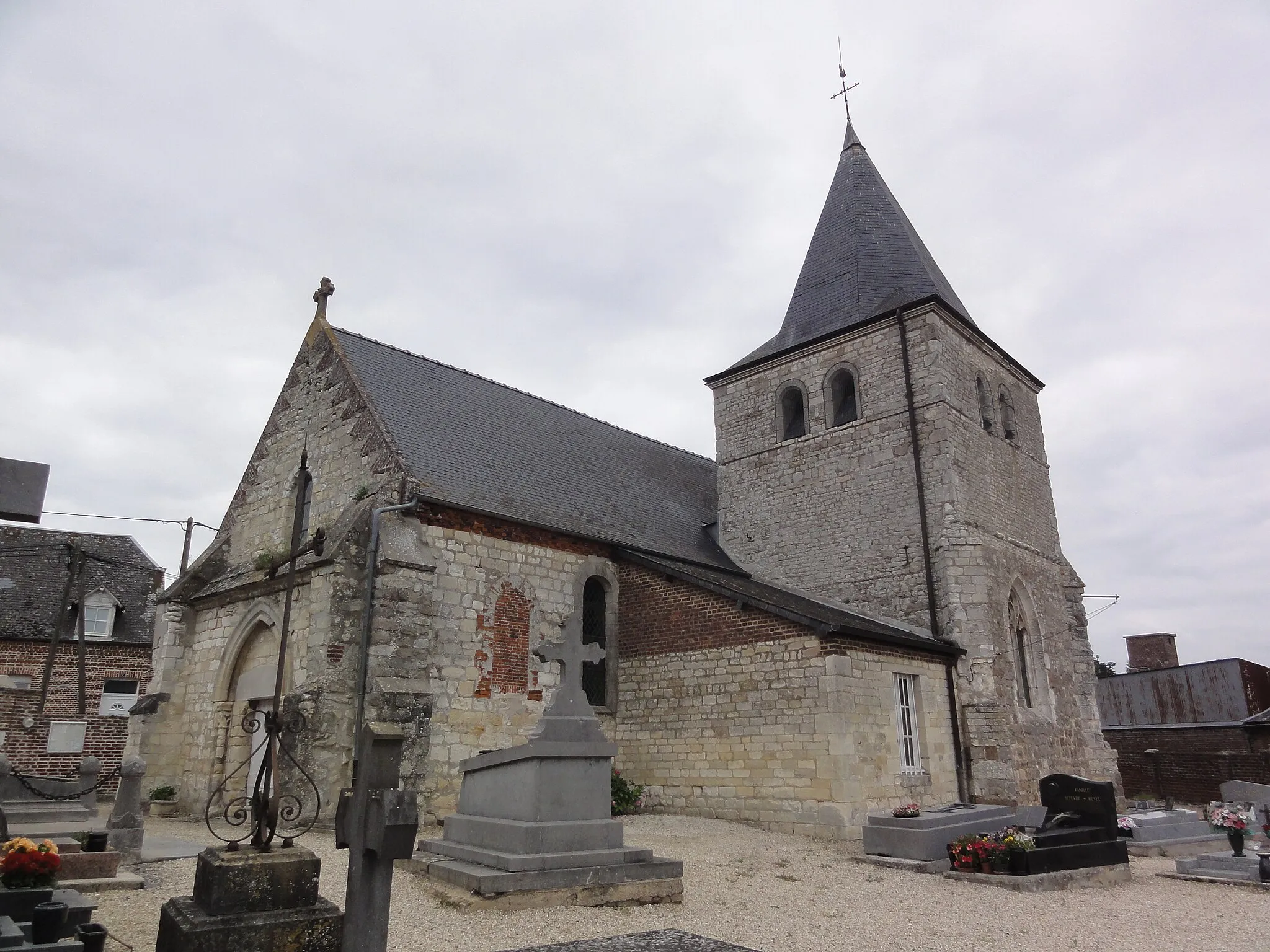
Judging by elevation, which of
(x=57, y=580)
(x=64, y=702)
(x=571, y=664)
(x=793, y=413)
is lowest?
(x=571, y=664)

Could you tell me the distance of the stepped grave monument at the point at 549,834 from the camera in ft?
23.3

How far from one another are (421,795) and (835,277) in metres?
14.4

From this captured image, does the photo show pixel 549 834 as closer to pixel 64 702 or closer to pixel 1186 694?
pixel 64 702

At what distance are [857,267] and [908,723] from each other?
10.6 metres

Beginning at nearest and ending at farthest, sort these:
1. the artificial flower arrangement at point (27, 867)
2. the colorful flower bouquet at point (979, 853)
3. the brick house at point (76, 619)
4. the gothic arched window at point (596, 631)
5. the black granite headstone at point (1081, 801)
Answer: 1. the artificial flower arrangement at point (27, 867)
2. the colorful flower bouquet at point (979, 853)
3. the black granite headstone at point (1081, 801)
4. the gothic arched window at point (596, 631)
5. the brick house at point (76, 619)

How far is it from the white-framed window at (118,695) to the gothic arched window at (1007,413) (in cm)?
2396

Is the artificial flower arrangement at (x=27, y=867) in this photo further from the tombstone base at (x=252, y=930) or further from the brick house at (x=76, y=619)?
the brick house at (x=76, y=619)

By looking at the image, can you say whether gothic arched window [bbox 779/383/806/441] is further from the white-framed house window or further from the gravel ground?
the white-framed house window

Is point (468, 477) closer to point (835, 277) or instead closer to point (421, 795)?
point (421, 795)

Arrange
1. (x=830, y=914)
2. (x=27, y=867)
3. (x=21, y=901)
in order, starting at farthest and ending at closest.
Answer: (x=830, y=914), (x=27, y=867), (x=21, y=901)

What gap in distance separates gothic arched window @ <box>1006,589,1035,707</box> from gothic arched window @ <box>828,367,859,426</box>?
15.9 feet

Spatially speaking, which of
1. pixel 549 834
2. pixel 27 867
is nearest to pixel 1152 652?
pixel 549 834

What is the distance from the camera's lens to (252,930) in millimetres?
4129

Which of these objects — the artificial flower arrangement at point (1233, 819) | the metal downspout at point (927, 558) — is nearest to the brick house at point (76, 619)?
the metal downspout at point (927, 558)
